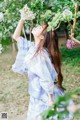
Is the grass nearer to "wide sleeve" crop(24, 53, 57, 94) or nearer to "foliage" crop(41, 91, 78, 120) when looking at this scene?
"wide sleeve" crop(24, 53, 57, 94)

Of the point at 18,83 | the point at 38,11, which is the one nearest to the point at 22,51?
the point at 38,11

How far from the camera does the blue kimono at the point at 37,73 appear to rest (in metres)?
2.64

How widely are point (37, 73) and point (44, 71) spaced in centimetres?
8

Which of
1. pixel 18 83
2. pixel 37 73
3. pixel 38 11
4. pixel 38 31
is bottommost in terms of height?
pixel 18 83

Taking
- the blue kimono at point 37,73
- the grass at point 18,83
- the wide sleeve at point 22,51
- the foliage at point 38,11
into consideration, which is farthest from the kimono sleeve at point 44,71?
the grass at point 18,83

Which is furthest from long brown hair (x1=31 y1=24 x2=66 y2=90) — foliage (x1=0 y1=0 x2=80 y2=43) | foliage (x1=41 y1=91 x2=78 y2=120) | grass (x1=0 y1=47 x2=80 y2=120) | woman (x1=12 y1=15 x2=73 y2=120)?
foliage (x1=41 y1=91 x2=78 y2=120)

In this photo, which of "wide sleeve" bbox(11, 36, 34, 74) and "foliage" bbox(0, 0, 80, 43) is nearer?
"foliage" bbox(0, 0, 80, 43)

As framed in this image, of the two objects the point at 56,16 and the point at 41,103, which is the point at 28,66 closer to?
the point at 41,103

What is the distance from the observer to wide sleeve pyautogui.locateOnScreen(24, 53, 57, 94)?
104 inches

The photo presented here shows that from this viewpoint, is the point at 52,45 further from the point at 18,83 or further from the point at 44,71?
the point at 18,83

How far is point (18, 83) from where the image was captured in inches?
251

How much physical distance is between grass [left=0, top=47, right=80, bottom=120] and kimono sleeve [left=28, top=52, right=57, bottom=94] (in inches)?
64.2

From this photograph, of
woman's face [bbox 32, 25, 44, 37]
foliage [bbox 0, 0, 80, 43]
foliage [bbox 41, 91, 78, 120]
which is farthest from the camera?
woman's face [bbox 32, 25, 44, 37]

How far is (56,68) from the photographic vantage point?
272 centimetres
